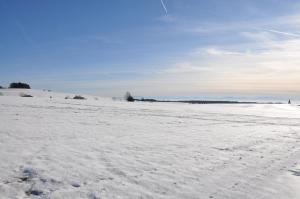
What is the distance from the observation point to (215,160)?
1123 cm

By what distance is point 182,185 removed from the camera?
8.23 meters

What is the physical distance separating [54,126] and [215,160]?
8295mm

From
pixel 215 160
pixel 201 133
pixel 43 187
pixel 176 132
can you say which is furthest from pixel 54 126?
pixel 43 187

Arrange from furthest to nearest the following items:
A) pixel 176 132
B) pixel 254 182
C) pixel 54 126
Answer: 1. pixel 176 132
2. pixel 54 126
3. pixel 254 182

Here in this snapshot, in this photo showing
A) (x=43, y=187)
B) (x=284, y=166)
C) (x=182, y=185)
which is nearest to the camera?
(x=43, y=187)

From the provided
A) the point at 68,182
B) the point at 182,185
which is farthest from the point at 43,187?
the point at 182,185

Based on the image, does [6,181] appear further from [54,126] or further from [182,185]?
[54,126]

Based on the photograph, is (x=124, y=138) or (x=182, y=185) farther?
(x=124, y=138)

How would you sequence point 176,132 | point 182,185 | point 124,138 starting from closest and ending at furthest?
point 182,185 → point 124,138 → point 176,132

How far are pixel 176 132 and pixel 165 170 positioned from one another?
8.43 metres

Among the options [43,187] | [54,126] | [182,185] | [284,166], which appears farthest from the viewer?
[54,126]

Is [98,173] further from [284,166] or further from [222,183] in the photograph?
[284,166]

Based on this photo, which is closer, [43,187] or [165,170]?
[43,187]

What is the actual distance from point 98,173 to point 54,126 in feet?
28.1
